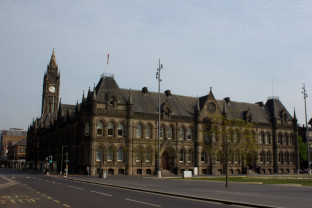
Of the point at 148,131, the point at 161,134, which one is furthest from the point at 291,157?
the point at 148,131

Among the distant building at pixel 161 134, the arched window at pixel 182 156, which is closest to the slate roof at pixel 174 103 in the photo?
the distant building at pixel 161 134

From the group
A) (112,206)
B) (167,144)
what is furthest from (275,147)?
(112,206)

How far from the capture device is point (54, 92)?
5325 inches

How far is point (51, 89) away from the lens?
445 feet

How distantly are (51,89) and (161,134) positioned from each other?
85.8 metres

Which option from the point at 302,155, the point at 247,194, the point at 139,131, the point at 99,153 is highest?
the point at 139,131

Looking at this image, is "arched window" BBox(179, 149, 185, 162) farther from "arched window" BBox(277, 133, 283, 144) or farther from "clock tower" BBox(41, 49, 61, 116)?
"clock tower" BBox(41, 49, 61, 116)

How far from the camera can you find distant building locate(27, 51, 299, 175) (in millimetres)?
57500

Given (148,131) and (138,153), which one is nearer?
(138,153)

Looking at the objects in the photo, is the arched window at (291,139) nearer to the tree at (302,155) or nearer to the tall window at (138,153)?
the tree at (302,155)

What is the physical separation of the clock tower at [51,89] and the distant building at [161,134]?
1964 inches

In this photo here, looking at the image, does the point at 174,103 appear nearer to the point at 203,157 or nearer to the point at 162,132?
the point at 162,132

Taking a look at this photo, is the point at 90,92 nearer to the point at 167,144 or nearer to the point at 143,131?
the point at 143,131

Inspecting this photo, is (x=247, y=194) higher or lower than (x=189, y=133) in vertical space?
lower
